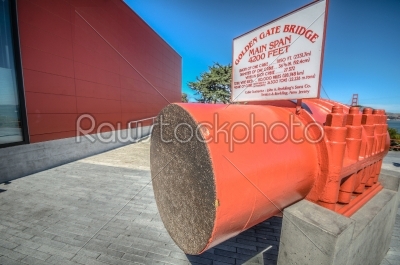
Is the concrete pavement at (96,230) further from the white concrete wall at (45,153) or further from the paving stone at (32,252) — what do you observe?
the white concrete wall at (45,153)

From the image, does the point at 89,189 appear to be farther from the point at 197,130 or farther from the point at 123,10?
the point at 123,10

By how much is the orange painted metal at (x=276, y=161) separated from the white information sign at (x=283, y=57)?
0.30 m

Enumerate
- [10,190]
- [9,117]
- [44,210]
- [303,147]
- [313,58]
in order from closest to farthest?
[303,147] < [313,58] < [44,210] < [10,190] < [9,117]

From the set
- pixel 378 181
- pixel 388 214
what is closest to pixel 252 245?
pixel 388 214

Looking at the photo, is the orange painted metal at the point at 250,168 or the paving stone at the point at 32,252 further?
the paving stone at the point at 32,252

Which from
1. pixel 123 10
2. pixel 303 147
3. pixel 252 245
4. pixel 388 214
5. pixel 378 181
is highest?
pixel 123 10

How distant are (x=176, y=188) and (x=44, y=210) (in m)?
4.27

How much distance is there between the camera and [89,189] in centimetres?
534

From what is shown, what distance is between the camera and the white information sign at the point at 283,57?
1.87m

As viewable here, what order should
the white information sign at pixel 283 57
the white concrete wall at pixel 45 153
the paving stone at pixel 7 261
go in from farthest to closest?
the white concrete wall at pixel 45 153 < the paving stone at pixel 7 261 < the white information sign at pixel 283 57

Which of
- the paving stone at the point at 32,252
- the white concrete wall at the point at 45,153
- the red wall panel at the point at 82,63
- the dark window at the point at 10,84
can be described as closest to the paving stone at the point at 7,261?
the paving stone at the point at 32,252

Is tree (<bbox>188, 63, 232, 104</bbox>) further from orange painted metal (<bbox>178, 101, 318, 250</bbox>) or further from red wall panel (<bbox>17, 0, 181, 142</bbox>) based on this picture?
orange painted metal (<bbox>178, 101, 318, 250</bbox>)

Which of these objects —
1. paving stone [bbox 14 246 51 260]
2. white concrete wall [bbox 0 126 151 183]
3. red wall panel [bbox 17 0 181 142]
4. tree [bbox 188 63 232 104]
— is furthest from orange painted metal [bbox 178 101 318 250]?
tree [bbox 188 63 232 104]

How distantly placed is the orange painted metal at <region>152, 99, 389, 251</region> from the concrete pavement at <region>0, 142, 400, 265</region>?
71.0 inches
